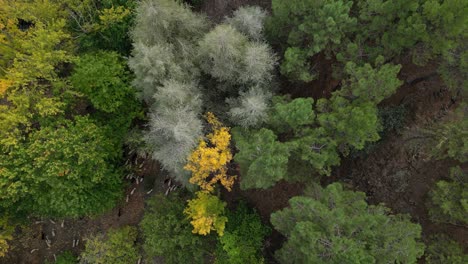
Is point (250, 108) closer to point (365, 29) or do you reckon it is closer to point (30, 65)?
point (365, 29)

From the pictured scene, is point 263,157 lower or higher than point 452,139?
lower

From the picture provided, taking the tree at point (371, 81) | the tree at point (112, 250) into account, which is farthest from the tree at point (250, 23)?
the tree at point (112, 250)

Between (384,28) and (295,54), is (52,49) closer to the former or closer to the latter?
(295,54)

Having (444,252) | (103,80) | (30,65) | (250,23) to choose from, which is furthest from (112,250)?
(444,252)

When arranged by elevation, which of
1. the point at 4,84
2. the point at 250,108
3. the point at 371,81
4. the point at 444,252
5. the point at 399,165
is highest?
the point at 371,81

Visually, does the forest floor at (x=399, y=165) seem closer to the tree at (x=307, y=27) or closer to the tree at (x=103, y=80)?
the tree at (x=307, y=27)

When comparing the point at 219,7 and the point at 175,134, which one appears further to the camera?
the point at 219,7
